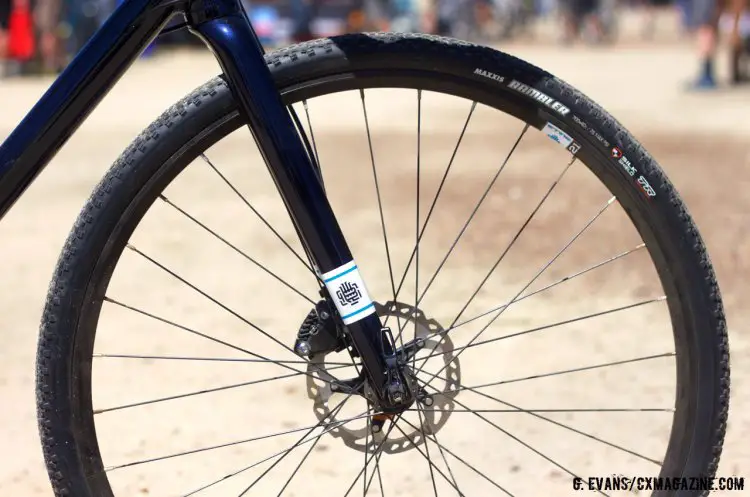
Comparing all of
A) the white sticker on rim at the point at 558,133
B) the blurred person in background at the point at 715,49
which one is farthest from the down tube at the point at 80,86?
the blurred person in background at the point at 715,49

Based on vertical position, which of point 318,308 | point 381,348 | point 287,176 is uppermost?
point 287,176

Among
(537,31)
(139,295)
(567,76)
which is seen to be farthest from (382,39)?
(537,31)

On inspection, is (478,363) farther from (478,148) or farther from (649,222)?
(478,148)

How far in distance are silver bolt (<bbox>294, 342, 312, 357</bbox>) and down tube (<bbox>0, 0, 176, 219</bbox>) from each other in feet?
2.05

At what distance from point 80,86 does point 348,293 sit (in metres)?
0.64

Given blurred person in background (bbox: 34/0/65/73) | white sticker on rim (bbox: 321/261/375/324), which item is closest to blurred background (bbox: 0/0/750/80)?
blurred person in background (bbox: 34/0/65/73)

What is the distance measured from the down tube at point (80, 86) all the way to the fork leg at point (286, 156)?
0.31 feet

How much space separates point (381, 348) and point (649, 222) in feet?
1.90

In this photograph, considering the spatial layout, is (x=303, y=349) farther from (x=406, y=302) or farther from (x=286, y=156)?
(x=406, y=302)

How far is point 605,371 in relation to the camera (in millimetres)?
3639

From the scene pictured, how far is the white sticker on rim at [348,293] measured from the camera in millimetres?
2027

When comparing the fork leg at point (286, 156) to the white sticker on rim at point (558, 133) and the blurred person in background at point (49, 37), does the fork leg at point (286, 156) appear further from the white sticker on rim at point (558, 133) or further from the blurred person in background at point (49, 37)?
the blurred person in background at point (49, 37)

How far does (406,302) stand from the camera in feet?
14.4

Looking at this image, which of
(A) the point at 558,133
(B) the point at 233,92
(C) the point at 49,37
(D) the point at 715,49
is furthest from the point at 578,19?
(B) the point at 233,92
